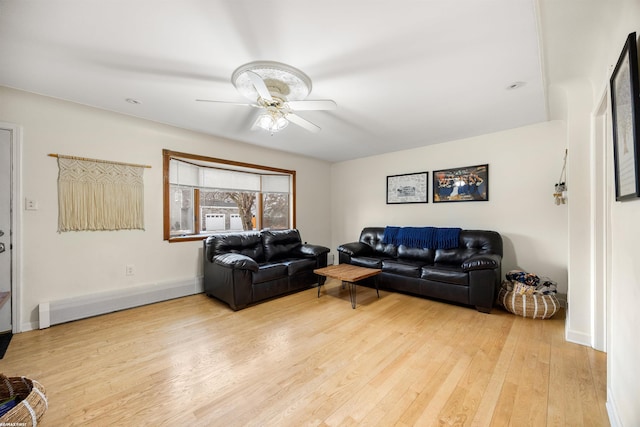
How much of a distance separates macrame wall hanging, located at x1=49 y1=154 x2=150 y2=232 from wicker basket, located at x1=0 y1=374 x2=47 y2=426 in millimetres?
2229

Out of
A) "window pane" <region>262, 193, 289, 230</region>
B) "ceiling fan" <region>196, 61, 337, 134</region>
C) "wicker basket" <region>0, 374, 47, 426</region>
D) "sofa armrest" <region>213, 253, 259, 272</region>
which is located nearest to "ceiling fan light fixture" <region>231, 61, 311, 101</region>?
"ceiling fan" <region>196, 61, 337, 134</region>

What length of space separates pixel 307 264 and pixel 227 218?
168 cm

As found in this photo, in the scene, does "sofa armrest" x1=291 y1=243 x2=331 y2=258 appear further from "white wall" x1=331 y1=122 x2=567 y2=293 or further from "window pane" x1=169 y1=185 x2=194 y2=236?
Result: "window pane" x1=169 y1=185 x2=194 y2=236

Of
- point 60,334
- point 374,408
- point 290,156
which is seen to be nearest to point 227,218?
point 290,156

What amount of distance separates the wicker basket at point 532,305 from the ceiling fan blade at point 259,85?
3.43 m

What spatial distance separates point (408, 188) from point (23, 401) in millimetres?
4911

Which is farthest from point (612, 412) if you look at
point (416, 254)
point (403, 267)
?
point (416, 254)

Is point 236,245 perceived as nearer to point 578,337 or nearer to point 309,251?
point 309,251

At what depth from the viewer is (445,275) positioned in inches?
130

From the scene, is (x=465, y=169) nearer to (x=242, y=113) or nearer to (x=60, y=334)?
(x=242, y=113)

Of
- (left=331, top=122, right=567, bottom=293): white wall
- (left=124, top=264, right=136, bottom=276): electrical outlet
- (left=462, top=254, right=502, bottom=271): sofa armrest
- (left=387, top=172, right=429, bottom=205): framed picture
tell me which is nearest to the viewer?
(left=462, top=254, right=502, bottom=271): sofa armrest

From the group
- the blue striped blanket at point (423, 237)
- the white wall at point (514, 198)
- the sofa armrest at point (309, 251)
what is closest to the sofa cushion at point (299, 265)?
the sofa armrest at point (309, 251)

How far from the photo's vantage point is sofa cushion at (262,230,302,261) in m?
4.21

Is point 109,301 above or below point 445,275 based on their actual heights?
below
